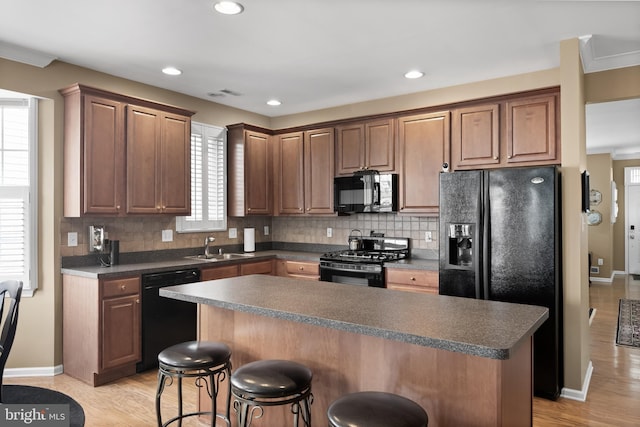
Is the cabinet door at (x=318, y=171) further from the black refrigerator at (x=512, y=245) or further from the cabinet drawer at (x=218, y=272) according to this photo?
the black refrigerator at (x=512, y=245)

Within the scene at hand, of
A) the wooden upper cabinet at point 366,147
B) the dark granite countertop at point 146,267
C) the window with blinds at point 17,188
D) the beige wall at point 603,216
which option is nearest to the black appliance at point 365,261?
the dark granite countertop at point 146,267

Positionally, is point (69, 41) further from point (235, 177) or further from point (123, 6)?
point (235, 177)

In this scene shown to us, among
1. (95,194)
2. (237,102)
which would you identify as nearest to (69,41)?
(95,194)

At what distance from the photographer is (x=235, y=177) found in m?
5.16

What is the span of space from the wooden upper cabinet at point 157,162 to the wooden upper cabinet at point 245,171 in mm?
785

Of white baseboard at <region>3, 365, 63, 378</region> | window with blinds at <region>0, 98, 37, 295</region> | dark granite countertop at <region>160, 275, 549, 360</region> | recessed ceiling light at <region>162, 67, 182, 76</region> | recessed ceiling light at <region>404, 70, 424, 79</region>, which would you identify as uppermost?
recessed ceiling light at <region>404, 70, 424, 79</region>

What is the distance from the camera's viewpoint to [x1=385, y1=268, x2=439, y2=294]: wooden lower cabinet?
13.0 ft

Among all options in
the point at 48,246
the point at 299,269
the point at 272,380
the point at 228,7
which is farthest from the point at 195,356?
the point at 299,269

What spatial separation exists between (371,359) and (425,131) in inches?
113

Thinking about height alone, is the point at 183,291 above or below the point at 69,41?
below

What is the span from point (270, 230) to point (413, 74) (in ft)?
9.51

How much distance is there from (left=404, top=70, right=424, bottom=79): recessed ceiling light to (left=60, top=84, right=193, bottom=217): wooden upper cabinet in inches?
87.0

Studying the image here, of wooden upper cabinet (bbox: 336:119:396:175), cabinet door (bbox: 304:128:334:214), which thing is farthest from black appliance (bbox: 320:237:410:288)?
wooden upper cabinet (bbox: 336:119:396:175)

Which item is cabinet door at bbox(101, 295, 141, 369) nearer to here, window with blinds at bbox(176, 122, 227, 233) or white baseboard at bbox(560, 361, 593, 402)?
window with blinds at bbox(176, 122, 227, 233)
